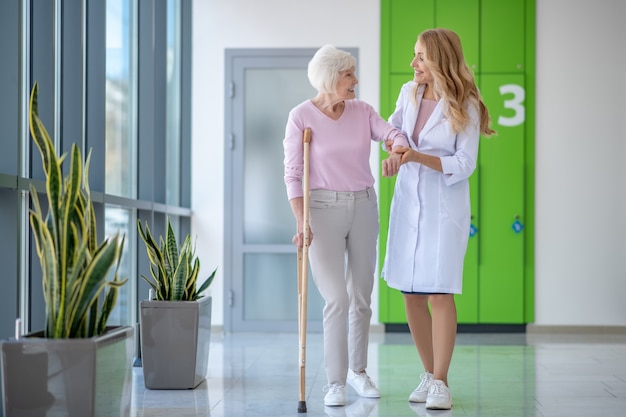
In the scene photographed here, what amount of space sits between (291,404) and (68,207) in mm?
1429

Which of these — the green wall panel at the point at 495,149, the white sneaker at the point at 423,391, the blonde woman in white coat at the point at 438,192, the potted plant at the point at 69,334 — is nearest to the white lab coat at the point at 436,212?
the blonde woman in white coat at the point at 438,192

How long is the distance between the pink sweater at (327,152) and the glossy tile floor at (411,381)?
0.91 meters

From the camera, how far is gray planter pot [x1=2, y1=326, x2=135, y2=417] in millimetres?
2484

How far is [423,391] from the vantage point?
12.1ft

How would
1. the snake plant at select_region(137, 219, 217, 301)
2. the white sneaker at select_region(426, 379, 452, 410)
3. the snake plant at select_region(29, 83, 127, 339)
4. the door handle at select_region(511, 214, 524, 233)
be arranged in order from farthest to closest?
the door handle at select_region(511, 214, 524, 233) < the snake plant at select_region(137, 219, 217, 301) < the white sneaker at select_region(426, 379, 452, 410) < the snake plant at select_region(29, 83, 127, 339)

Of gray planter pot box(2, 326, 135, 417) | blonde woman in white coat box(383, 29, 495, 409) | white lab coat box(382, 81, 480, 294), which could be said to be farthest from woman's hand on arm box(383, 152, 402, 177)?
gray planter pot box(2, 326, 135, 417)

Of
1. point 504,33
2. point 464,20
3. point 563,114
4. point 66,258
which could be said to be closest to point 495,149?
point 563,114

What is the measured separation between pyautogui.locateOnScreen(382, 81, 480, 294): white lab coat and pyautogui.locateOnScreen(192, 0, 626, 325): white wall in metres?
3.28

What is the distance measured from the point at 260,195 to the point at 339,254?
3480mm

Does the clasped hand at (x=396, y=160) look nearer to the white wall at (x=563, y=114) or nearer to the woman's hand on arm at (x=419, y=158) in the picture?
the woman's hand on arm at (x=419, y=158)

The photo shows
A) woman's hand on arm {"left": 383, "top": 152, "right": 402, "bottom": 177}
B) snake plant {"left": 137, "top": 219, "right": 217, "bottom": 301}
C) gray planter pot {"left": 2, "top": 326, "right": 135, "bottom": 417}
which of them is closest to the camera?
gray planter pot {"left": 2, "top": 326, "right": 135, "bottom": 417}

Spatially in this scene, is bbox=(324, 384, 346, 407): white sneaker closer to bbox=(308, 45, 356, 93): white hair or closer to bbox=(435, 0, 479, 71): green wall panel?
bbox=(308, 45, 356, 93): white hair

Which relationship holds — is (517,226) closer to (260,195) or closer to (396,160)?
(260,195)

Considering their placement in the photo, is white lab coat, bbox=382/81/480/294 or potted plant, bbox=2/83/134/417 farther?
white lab coat, bbox=382/81/480/294
